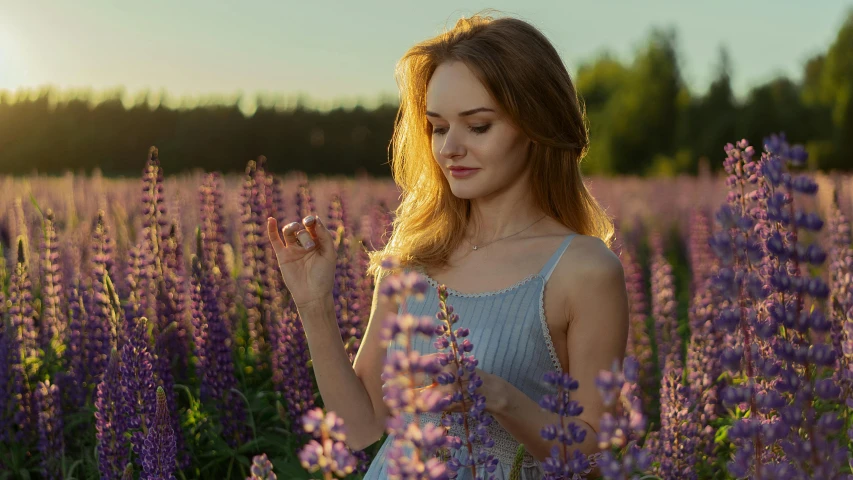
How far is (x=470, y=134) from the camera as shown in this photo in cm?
277

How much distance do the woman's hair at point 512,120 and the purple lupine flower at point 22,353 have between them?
78.7 inches

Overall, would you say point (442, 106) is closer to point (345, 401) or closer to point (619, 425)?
point (345, 401)

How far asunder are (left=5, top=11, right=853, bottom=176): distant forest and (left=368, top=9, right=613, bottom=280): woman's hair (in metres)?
Result: 33.1

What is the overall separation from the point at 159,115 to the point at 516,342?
52.0m

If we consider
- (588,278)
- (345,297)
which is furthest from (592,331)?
(345,297)

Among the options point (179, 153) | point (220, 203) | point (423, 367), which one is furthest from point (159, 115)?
point (423, 367)

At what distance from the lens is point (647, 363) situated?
599cm

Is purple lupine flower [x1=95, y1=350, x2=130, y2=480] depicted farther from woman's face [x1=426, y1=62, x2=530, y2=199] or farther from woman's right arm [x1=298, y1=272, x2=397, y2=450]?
woman's face [x1=426, y1=62, x2=530, y2=199]

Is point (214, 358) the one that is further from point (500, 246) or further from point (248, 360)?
point (500, 246)

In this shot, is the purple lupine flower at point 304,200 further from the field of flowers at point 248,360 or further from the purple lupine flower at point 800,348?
the purple lupine flower at point 800,348

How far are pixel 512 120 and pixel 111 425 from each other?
6.01 ft

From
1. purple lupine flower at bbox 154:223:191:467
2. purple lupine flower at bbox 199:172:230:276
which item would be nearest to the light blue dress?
purple lupine flower at bbox 154:223:191:467

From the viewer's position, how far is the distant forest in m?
Answer: 38.8

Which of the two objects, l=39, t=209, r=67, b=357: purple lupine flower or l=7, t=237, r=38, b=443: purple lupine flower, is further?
l=39, t=209, r=67, b=357: purple lupine flower
